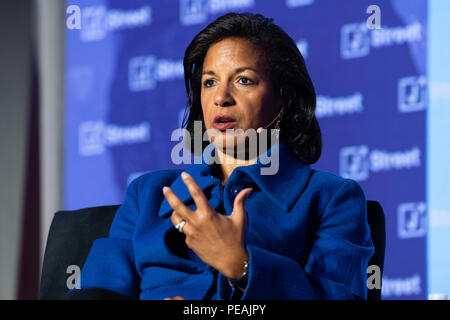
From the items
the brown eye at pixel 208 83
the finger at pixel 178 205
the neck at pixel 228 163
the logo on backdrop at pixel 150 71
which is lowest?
the finger at pixel 178 205

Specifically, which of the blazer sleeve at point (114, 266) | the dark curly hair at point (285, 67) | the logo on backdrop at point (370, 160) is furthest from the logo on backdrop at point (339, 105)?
the blazer sleeve at point (114, 266)

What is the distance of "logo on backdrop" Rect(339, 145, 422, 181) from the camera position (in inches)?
107

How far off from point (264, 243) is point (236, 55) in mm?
473

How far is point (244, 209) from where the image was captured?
1261 millimetres

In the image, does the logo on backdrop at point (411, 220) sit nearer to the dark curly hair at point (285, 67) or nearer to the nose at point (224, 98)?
the dark curly hair at point (285, 67)

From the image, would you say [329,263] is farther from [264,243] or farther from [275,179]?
[275,179]

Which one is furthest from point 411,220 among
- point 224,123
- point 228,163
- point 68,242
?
point 68,242

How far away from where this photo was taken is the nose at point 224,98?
155 centimetres

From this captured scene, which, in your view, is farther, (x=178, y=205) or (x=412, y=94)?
(x=412, y=94)

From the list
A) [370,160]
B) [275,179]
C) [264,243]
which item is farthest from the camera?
[370,160]

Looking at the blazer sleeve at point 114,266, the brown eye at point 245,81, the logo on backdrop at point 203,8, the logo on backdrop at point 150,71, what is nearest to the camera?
the blazer sleeve at point 114,266

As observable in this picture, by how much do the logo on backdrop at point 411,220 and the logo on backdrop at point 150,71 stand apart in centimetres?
123

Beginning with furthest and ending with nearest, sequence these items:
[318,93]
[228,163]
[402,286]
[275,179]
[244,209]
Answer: [318,93], [402,286], [228,163], [275,179], [244,209]

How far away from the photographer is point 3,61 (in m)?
3.52
